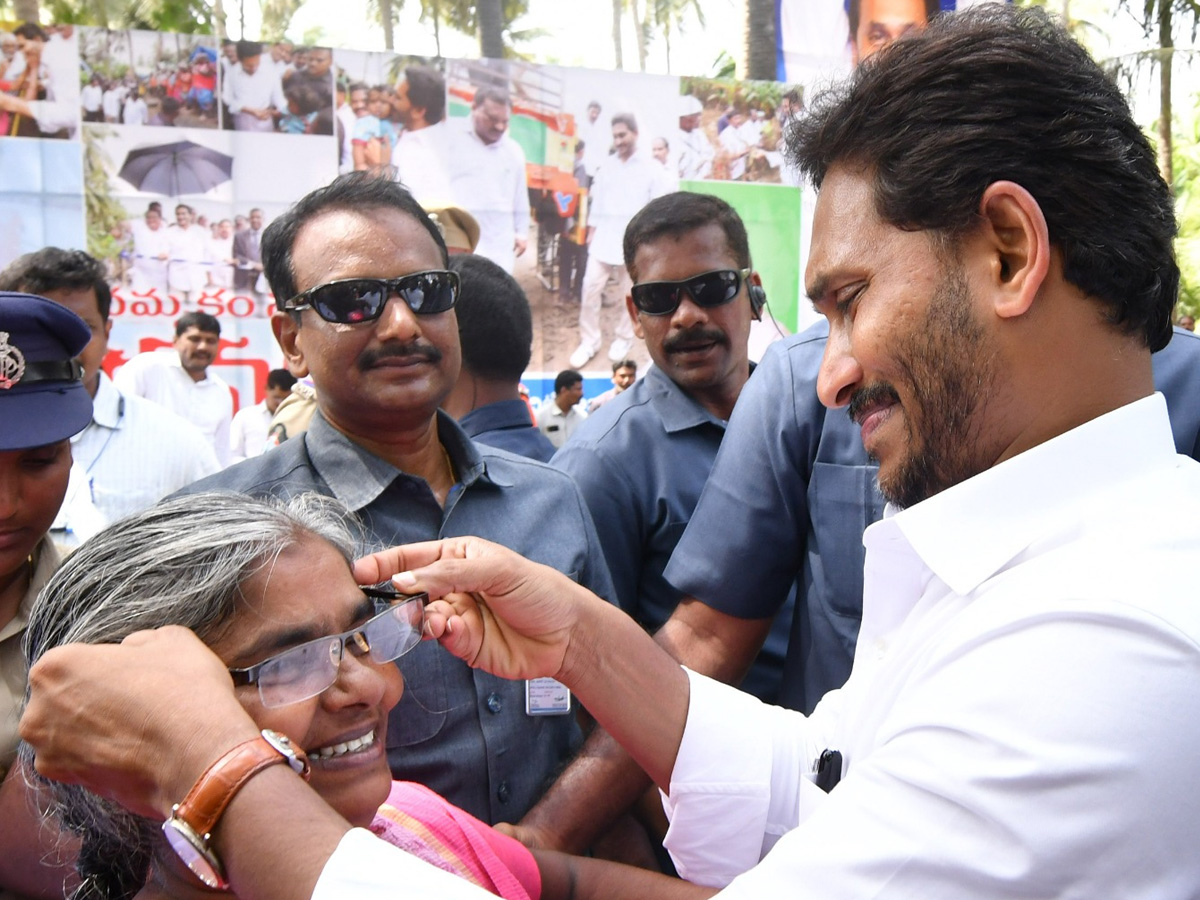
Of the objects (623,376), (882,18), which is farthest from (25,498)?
(623,376)

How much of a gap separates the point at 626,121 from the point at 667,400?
30.0 ft

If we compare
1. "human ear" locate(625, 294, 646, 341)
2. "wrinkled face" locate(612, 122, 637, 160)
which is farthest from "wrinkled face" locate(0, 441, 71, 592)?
"wrinkled face" locate(612, 122, 637, 160)

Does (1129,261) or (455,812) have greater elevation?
(1129,261)

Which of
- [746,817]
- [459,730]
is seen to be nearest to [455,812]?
[459,730]

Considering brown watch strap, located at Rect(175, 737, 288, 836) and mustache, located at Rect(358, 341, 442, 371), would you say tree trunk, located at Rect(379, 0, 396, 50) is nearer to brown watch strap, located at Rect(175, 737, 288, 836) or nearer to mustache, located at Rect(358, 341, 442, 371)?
mustache, located at Rect(358, 341, 442, 371)

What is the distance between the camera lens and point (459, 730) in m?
2.41

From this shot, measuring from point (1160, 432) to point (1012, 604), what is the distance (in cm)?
40

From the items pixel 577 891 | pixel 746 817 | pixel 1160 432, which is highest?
pixel 1160 432

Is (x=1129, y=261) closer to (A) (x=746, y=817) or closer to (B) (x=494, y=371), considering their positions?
(A) (x=746, y=817)

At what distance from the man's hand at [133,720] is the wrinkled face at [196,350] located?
8.41 meters

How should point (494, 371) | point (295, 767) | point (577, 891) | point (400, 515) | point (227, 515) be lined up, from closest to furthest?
point (295, 767)
point (227, 515)
point (577, 891)
point (400, 515)
point (494, 371)

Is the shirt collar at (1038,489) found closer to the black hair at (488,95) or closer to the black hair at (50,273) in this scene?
the black hair at (50,273)

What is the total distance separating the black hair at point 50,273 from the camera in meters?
4.39

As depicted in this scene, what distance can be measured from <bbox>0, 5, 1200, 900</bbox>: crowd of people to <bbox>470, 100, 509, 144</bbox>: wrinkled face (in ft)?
30.6
